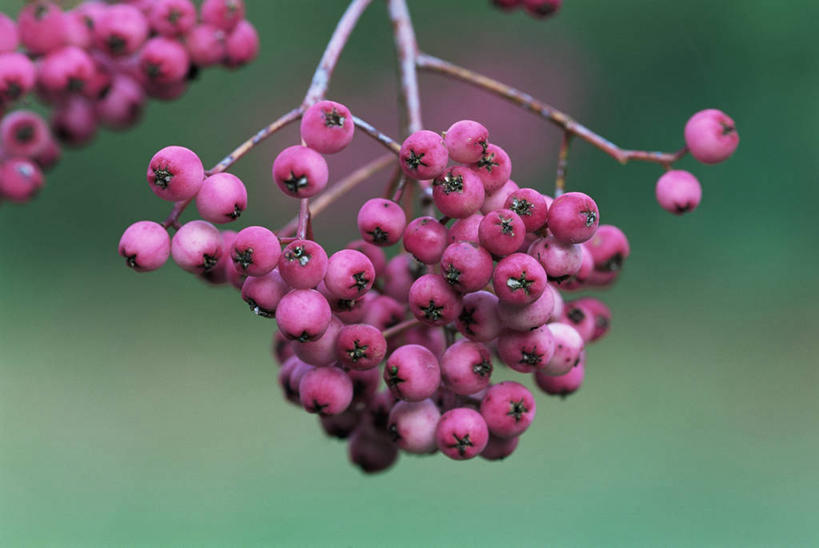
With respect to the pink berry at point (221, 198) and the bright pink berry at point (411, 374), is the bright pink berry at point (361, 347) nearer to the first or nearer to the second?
the bright pink berry at point (411, 374)

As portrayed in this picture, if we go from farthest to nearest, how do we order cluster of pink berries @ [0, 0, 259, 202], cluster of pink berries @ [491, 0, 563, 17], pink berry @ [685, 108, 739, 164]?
cluster of pink berries @ [491, 0, 563, 17] < cluster of pink berries @ [0, 0, 259, 202] < pink berry @ [685, 108, 739, 164]

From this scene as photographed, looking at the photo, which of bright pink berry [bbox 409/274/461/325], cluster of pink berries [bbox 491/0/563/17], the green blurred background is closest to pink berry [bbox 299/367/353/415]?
bright pink berry [bbox 409/274/461/325]

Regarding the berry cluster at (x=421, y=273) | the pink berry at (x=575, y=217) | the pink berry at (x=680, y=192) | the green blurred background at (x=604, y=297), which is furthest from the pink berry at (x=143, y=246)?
the green blurred background at (x=604, y=297)

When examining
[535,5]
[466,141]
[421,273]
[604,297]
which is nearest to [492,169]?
[466,141]

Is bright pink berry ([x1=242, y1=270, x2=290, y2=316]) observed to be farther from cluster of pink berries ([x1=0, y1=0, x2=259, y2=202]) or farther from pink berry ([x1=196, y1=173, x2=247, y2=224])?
cluster of pink berries ([x1=0, y1=0, x2=259, y2=202])

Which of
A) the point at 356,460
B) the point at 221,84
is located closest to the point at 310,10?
the point at 221,84

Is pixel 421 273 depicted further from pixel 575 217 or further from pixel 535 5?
pixel 535 5
